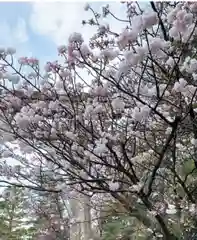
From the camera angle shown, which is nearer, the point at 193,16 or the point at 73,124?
the point at 193,16

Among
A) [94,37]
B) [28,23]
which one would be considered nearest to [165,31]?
[94,37]

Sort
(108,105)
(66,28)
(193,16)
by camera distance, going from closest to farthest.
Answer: (193,16) → (108,105) → (66,28)

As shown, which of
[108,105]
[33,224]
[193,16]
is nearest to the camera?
[193,16]

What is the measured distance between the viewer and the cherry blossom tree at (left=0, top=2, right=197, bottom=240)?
1182mm

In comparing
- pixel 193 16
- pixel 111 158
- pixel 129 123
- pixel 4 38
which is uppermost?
pixel 4 38

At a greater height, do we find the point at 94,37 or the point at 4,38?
the point at 4,38

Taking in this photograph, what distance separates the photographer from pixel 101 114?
128cm

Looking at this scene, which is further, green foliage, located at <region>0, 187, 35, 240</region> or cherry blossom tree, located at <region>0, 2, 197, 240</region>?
green foliage, located at <region>0, 187, 35, 240</region>

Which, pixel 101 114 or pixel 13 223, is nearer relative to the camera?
pixel 101 114

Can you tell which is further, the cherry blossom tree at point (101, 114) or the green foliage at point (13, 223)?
the green foliage at point (13, 223)

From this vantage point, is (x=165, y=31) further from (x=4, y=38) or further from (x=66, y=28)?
(x=4, y=38)

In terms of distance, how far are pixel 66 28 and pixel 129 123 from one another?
47 centimetres

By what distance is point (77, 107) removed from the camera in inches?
52.4

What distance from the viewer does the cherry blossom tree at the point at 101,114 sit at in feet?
3.88
